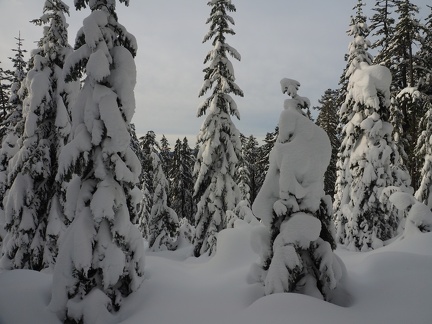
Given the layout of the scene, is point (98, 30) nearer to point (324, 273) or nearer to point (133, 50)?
point (133, 50)

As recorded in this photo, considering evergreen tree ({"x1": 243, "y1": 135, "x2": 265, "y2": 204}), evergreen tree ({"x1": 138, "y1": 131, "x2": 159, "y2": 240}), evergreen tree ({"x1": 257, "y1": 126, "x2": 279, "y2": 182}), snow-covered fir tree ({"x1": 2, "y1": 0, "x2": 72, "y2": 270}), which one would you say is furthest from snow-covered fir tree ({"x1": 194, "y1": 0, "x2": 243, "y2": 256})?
evergreen tree ({"x1": 243, "y1": 135, "x2": 265, "y2": 204})

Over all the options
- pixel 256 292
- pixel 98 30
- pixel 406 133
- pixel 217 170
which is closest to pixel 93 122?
pixel 98 30

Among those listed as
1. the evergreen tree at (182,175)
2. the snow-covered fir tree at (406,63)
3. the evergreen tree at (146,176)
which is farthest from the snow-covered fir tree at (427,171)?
the evergreen tree at (182,175)

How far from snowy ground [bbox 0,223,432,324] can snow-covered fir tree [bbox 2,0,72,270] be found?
17.0 ft

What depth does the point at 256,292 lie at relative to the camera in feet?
21.3

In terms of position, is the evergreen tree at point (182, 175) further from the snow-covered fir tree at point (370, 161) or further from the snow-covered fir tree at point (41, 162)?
the snow-covered fir tree at point (370, 161)

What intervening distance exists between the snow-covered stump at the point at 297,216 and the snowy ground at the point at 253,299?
0.50m

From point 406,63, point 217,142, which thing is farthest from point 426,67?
point 217,142

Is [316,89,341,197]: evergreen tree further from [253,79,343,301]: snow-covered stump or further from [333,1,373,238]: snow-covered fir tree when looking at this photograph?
[253,79,343,301]: snow-covered stump

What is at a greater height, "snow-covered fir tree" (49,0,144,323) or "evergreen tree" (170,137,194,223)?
"evergreen tree" (170,137,194,223)

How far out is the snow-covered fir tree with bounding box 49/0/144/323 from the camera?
691cm

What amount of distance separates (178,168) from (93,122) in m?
37.5

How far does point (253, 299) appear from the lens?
6.24 m

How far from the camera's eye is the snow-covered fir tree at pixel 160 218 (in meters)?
25.3
